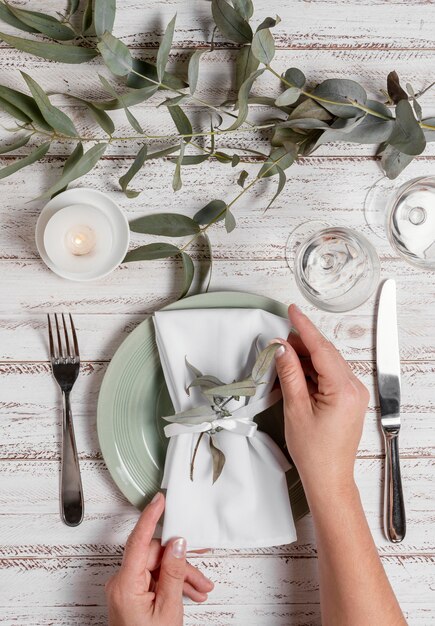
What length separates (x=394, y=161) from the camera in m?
0.91

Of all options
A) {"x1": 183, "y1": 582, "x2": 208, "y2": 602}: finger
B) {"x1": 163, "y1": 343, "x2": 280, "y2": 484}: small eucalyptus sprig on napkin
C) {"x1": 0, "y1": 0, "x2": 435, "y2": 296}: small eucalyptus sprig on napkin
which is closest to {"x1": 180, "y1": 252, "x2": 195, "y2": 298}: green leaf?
{"x1": 0, "y1": 0, "x2": 435, "y2": 296}: small eucalyptus sprig on napkin

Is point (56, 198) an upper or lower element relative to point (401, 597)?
upper

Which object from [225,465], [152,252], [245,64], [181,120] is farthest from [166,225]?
Answer: [225,465]

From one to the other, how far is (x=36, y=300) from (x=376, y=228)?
1.70ft

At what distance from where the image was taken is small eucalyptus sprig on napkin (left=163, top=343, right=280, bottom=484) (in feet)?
2.74

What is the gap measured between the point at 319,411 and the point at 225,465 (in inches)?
6.1

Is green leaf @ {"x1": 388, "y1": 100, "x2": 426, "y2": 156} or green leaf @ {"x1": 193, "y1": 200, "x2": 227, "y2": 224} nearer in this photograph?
green leaf @ {"x1": 388, "y1": 100, "x2": 426, "y2": 156}

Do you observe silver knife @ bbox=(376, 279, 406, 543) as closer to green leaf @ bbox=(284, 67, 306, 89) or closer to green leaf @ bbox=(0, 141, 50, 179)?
green leaf @ bbox=(284, 67, 306, 89)

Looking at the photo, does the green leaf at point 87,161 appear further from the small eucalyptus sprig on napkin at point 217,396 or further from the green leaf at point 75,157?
the small eucalyptus sprig on napkin at point 217,396

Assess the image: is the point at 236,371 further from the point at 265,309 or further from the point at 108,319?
the point at 108,319

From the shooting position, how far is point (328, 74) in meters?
0.94

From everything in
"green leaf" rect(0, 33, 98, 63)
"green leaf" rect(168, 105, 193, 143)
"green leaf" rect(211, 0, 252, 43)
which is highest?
"green leaf" rect(211, 0, 252, 43)

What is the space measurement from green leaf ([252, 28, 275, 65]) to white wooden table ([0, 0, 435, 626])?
0.15 metres

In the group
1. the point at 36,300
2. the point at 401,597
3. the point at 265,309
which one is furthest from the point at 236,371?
the point at 401,597
